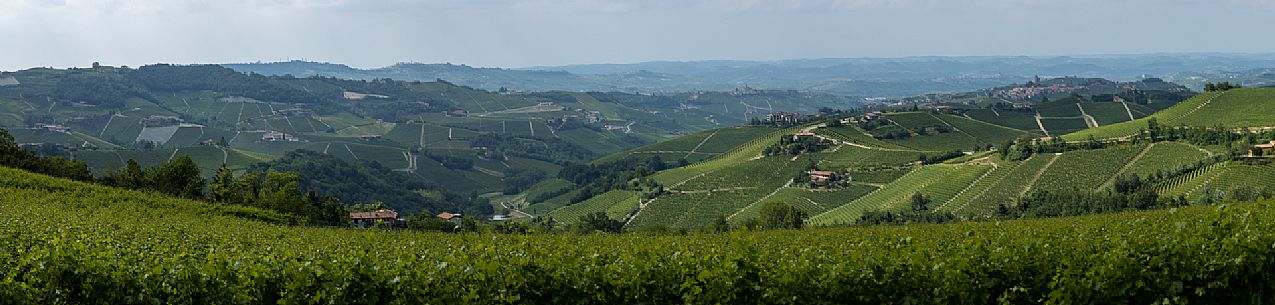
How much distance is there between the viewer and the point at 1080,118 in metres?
186

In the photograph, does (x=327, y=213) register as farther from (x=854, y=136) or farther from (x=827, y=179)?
(x=854, y=136)

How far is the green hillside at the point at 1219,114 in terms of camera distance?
107188mm

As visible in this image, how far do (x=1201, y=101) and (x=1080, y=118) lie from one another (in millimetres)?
59483

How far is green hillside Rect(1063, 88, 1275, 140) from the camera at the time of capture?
10719 centimetres

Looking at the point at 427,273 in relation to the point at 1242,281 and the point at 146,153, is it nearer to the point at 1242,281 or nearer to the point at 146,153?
the point at 1242,281

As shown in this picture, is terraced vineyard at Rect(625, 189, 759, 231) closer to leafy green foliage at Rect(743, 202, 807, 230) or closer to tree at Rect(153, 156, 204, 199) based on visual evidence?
leafy green foliage at Rect(743, 202, 807, 230)

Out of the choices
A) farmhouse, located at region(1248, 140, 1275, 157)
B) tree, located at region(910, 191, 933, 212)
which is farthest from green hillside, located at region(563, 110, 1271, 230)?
farmhouse, located at region(1248, 140, 1275, 157)

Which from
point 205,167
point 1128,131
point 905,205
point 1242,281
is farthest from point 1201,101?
point 205,167

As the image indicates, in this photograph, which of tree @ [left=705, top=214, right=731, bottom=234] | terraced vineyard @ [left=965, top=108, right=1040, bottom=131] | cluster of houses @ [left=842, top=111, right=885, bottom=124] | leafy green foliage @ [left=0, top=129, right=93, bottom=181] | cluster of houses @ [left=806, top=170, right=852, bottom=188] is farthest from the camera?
terraced vineyard @ [left=965, top=108, right=1040, bottom=131]

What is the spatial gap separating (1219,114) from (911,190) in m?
52.4

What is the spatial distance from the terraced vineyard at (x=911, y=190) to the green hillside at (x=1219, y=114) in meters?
22.2

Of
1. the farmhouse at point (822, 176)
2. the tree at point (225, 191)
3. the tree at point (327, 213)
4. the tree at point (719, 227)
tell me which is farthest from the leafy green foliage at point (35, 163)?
the farmhouse at point (822, 176)

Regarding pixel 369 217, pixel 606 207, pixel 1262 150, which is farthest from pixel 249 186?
A: pixel 1262 150

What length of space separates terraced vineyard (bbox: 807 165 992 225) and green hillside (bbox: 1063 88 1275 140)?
22203 mm
